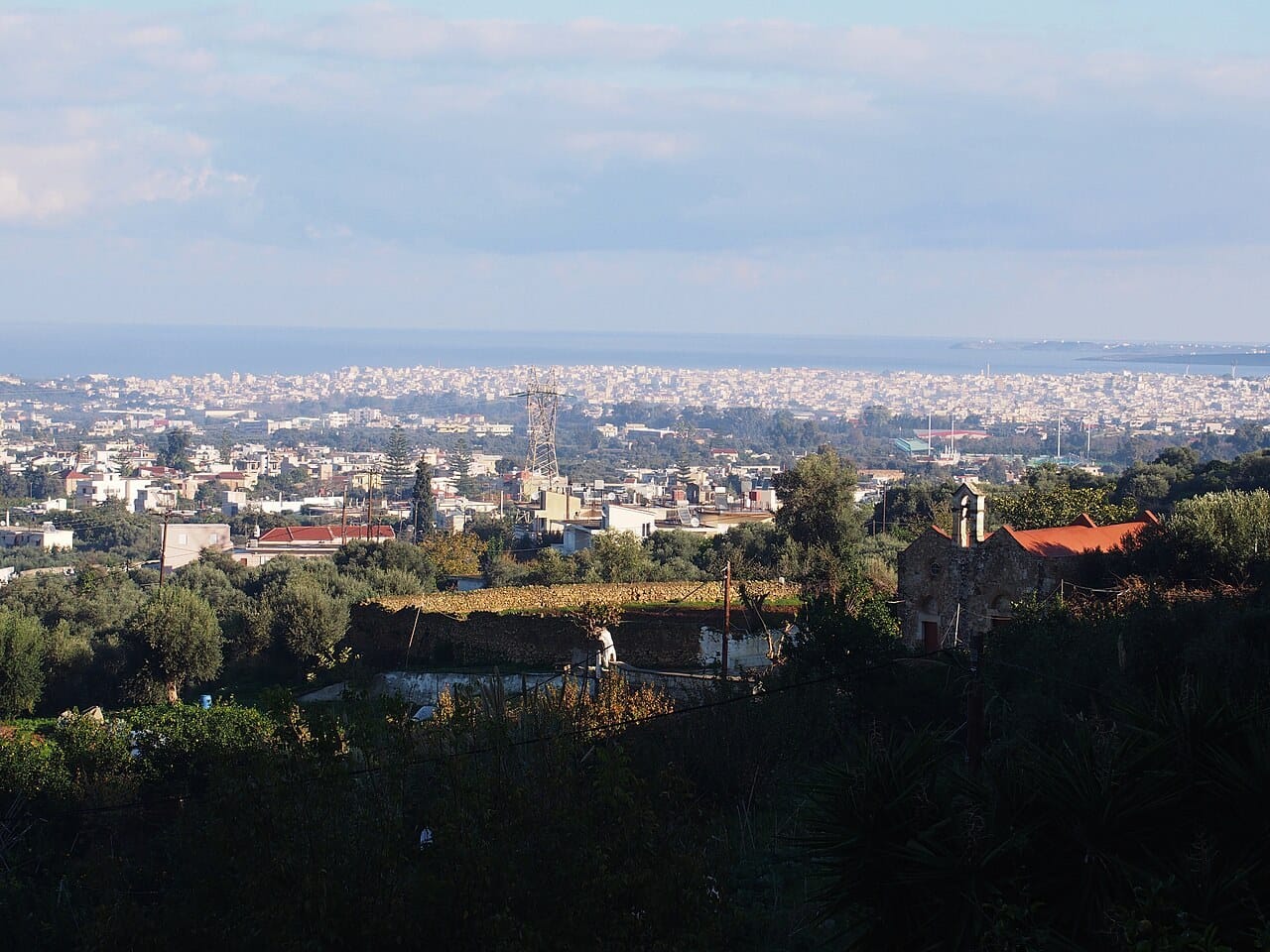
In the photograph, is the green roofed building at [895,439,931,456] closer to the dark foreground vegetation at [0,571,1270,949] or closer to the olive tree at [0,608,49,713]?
the olive tree at [0,608,49,713]

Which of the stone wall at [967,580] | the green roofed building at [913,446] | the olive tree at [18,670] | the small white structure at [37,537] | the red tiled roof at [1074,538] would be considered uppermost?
the red tiled roof at [1074,538]

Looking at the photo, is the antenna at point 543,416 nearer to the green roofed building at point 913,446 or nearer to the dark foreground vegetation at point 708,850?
the dark foreground vegetation at point 708,850

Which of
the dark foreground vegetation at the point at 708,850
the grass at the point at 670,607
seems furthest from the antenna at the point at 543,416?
→ the dark foreground vegetation at the point at 708,850

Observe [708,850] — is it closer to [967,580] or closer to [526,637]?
[967,580]

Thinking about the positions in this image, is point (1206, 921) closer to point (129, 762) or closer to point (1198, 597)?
point (1198, 597)

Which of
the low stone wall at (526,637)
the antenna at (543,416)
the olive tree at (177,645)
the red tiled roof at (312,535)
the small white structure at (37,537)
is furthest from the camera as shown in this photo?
the small white structure at (37,537)

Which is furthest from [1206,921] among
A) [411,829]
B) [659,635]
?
[659,635]

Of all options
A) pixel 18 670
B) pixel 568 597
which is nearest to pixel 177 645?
pixel 18 670
